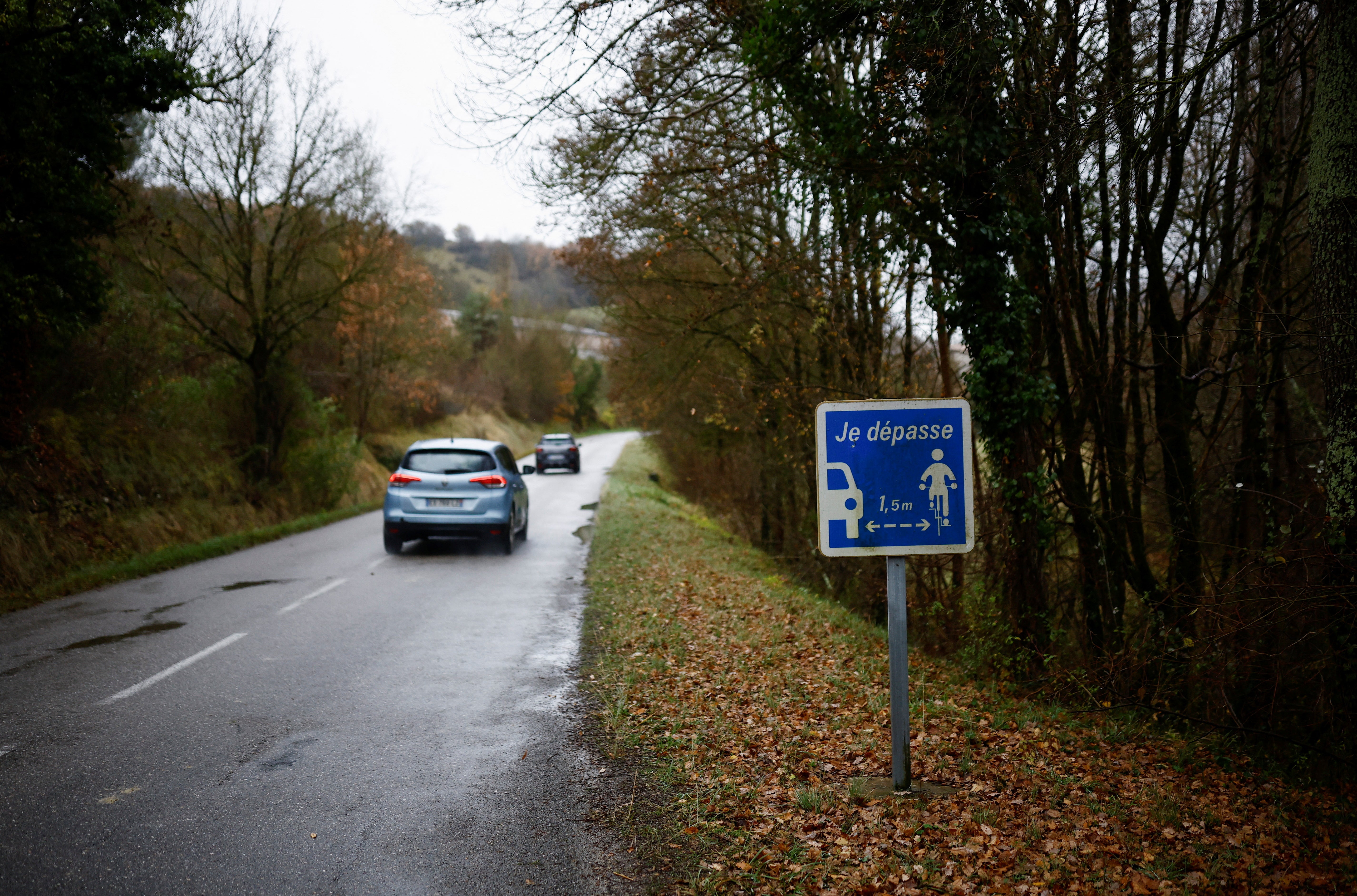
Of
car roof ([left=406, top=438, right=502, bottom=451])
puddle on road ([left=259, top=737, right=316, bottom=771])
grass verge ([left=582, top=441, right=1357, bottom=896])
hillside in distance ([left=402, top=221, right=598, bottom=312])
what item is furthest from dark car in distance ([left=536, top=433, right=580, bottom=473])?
puddle on road ([left=259, top=737, right=316, bottom=771])

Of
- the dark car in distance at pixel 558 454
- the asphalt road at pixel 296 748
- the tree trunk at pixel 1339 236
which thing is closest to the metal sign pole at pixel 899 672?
the asphalt road at pixel 296 748

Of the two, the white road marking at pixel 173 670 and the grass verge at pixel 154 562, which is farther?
the grass verge at pixel 154 562

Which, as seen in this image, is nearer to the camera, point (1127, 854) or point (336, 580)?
point (1127, 854)

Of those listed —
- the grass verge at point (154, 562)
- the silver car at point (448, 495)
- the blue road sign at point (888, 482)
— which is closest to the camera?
the blue road sign at point (888, 482)

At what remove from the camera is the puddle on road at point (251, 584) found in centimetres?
1114

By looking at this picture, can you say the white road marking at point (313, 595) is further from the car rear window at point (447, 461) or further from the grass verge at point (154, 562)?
the grass verge at point (154, 562)

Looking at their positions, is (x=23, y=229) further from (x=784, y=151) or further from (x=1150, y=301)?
(x=1150, y=301)

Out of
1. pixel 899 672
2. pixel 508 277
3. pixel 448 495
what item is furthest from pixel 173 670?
pixel 508 277

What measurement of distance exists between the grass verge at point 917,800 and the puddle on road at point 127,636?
446 cm

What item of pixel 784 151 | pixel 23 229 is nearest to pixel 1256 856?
pixel 784 151

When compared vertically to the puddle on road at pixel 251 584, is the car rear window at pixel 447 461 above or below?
above

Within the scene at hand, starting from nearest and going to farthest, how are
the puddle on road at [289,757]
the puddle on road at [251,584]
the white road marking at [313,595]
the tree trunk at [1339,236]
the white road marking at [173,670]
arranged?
the tree trunk at [1339,236] → the puddle on road at [289,757] → the white road marking at [173,670] → the white road marking at [313,595] → the puddle on road at [251,584]

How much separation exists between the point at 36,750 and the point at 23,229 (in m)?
9.38

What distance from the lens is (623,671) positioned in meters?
7.25
